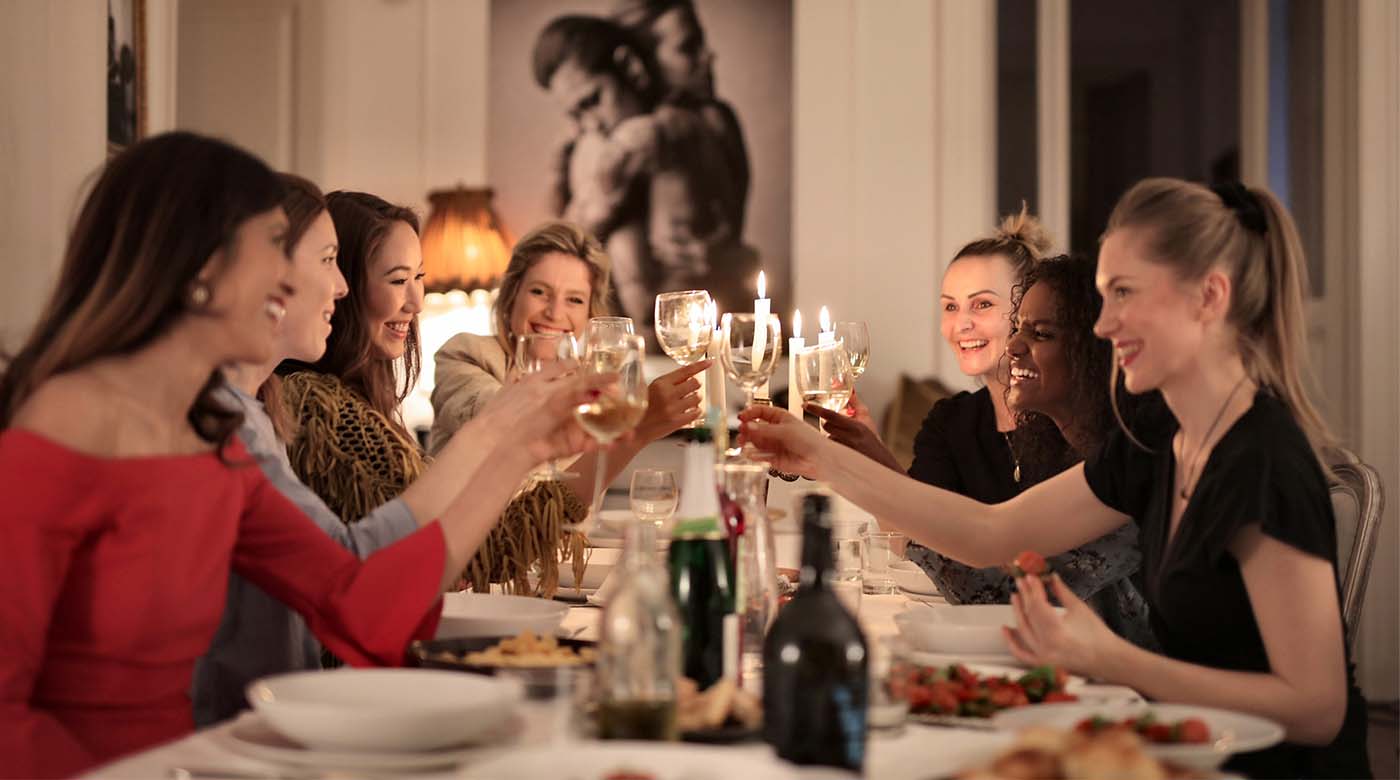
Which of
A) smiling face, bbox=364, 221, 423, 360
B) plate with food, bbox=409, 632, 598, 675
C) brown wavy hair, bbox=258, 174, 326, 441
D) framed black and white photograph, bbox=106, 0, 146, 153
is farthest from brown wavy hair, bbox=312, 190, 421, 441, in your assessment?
framed black and white photograph, bbox=106, 0, 146, 153

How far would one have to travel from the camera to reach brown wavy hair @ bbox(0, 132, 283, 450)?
5.32 ft

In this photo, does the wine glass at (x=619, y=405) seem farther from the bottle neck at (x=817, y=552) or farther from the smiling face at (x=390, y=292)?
the smiling face at (x=390, y=292)

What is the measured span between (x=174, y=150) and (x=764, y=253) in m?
4.34

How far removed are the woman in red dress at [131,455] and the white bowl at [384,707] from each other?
0.23m

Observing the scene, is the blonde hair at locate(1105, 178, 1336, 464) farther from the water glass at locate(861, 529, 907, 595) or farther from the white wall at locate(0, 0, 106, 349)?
the white wall at locate(0, 0, 106, 349)

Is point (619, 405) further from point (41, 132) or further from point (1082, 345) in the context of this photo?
point (41, 132)

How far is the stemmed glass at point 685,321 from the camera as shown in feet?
8.13

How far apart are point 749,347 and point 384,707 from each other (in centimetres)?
99

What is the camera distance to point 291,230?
2385 millimetres

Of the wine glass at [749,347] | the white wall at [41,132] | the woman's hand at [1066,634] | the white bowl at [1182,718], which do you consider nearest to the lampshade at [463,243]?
the white wall at [41,132]

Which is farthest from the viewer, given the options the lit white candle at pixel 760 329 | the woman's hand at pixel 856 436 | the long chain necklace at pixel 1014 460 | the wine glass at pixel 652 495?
the long chain necklace at pixel 1014 460

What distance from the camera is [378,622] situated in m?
1.84

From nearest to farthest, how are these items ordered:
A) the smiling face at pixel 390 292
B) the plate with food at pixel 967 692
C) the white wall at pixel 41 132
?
the plate with food at pixel 967 692, the smiling face at pixel 390 292, the white wall at pixel 41 132

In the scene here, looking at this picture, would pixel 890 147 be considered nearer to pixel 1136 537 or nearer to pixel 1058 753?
pixel 1136 537
